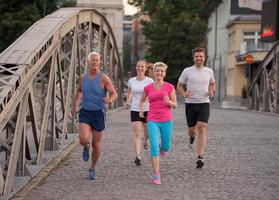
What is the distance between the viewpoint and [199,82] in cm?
1095

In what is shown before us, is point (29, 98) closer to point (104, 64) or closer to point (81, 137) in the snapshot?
point (81, 137)

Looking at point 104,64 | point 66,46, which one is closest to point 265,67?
point 104,64

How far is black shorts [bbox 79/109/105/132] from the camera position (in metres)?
9.52

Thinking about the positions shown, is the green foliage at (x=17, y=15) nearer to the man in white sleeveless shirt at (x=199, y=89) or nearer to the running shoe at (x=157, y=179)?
the man in white sleeveless shirt at (x=199, y=89)

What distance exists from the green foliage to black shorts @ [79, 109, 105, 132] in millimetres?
26950

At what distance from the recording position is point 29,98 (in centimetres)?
908

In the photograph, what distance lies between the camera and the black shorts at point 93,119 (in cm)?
952

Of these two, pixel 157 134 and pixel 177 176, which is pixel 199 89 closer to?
pixel 157 134

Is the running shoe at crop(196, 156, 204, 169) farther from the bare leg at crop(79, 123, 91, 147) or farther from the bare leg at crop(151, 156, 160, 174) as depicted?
the bare leg at crop(79, 123, 91, 147)

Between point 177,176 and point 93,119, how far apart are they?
145 cm

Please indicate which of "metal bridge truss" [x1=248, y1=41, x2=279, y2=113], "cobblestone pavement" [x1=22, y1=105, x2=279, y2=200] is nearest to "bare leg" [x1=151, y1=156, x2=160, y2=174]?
→ "cobblestone pavement" [x1=22, y1=105, x2=279, y2=200]

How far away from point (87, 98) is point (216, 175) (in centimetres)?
216

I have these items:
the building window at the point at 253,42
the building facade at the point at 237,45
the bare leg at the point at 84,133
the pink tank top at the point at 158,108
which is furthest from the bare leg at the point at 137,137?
the building window at the point at 253,42

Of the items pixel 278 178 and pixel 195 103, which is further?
pixel 195 103
